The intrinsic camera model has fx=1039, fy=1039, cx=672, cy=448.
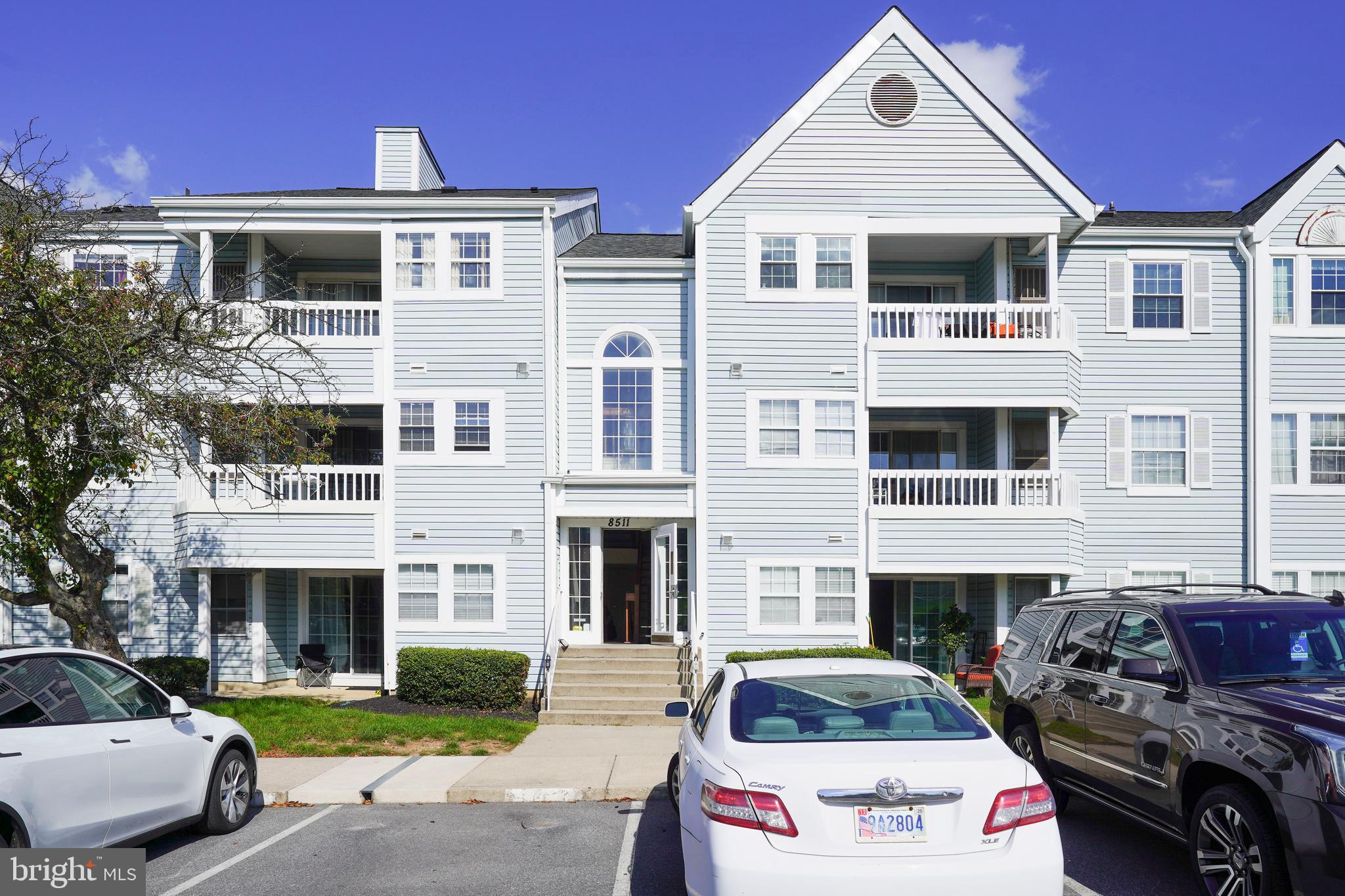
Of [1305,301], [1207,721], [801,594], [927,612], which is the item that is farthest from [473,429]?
[1305,301]

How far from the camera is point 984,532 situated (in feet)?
57.4

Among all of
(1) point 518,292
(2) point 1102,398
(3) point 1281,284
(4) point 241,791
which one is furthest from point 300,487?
(3) point 1281,284

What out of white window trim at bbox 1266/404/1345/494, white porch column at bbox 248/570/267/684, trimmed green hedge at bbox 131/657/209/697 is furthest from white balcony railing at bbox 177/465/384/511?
white window trim at bbox 1266/404/1345/494

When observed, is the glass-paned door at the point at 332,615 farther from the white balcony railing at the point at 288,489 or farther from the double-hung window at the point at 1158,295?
the double-hung window at the point at 1158,295

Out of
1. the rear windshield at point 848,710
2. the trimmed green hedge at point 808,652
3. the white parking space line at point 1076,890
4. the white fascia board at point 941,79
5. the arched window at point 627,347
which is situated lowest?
the trimmed green hedge at point 808,652

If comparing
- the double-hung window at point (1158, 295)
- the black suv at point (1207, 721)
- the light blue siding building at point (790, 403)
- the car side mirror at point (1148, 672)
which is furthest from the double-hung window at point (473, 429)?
the car side mirror at point (1148, 672)

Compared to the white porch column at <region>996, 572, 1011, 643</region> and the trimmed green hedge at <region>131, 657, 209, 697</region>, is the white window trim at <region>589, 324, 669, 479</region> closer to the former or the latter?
the white porch column at <region>996, 572, 1011, 643</region>

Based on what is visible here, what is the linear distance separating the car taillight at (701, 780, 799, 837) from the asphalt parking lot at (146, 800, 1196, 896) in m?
2.08

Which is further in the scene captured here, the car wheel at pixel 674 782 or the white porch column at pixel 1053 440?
the white porch column at pixel 1053 440

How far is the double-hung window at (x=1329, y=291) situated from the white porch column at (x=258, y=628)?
778 inches

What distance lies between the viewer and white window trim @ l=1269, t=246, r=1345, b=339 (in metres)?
18.9

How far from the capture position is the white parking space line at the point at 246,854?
7070mm

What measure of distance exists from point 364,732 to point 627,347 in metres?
8.70

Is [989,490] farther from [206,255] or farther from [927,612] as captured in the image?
[206,255]
